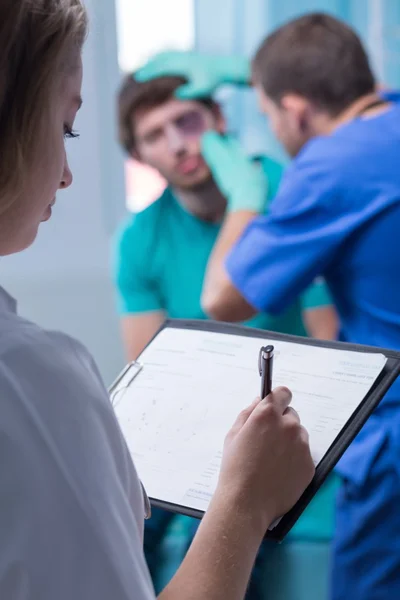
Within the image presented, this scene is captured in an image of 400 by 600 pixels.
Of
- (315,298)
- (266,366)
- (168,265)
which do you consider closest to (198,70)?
(168,265)

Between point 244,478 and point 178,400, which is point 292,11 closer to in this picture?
point 178,400

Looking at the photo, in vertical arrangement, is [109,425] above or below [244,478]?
above

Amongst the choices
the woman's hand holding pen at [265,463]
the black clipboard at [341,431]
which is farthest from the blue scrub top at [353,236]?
the woman's hand holding pen at [265,463]

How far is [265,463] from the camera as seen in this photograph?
640 mm

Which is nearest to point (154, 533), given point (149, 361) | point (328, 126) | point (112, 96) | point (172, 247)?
point (172, 247)

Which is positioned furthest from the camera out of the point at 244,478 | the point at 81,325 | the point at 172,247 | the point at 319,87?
the point at 81,325

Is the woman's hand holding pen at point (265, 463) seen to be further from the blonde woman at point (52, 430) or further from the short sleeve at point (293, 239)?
the short sleeve at point (293, 239)

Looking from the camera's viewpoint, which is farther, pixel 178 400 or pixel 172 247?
pixel 172 247

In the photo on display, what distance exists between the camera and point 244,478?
2.06 ft

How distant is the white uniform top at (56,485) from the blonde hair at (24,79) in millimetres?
94

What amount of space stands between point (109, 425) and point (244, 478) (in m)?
0.18

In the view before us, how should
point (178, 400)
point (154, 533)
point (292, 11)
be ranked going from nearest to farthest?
point (178, 400)
point (154, 533)
point (292, 11)

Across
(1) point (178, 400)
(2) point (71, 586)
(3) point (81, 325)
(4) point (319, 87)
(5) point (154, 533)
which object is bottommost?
(5) point (154, 533)

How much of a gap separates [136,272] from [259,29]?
67 cm
